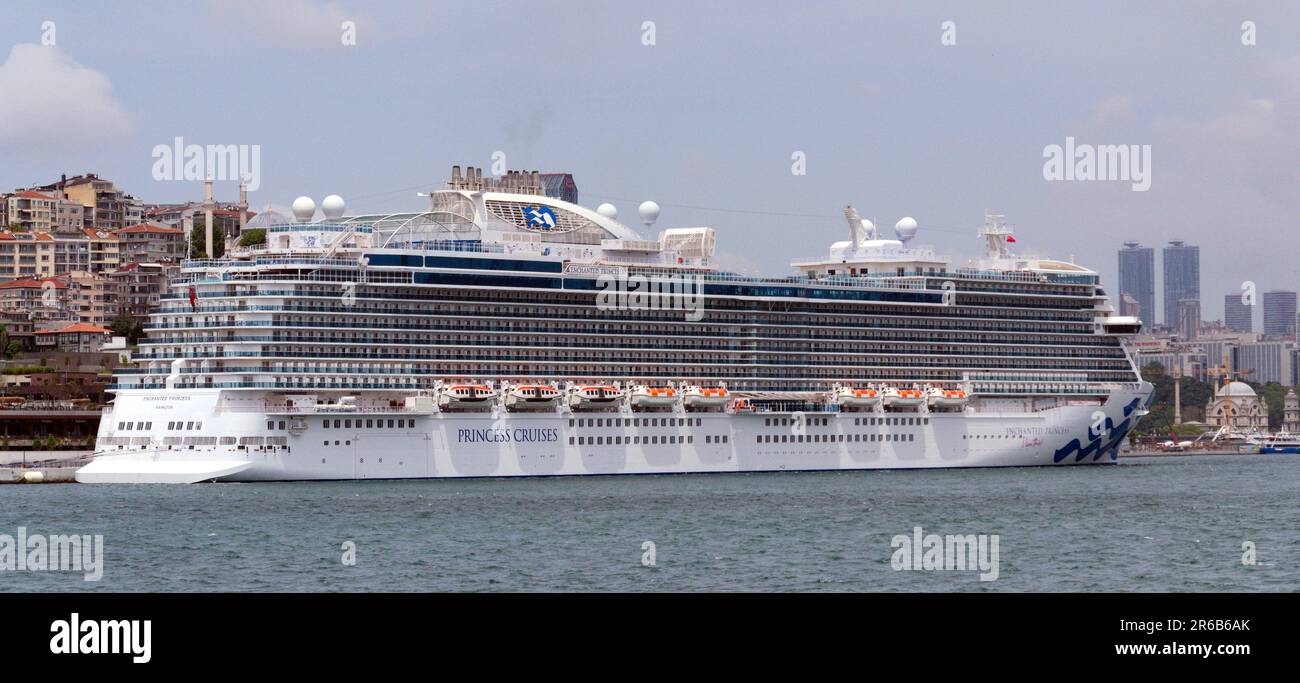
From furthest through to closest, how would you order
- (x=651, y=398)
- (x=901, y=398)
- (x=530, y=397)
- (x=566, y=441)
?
(x=901, y=398) → (x=651, y=398) → (x=566, y=441) → (x=530, y=397)

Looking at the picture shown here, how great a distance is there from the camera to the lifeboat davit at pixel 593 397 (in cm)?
7131

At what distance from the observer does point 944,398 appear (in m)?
81.2

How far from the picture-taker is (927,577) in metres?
34.1

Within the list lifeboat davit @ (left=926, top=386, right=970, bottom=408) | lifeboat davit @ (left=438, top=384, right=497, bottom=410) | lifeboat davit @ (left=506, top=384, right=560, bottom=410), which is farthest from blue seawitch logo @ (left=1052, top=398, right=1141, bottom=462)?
lifeboat davit @ (left=438, top=384, right=497, bottom=410)

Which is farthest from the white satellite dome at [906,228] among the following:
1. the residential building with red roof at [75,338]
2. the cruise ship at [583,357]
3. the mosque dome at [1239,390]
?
the mosque dome at [1239,390]

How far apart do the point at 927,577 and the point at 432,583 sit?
9.27m

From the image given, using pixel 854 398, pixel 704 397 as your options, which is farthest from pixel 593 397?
pixel 854 398

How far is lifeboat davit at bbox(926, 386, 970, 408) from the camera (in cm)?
8125

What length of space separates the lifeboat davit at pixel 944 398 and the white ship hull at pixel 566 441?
1.78 ft

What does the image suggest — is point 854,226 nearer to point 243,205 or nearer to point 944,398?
point 944,398

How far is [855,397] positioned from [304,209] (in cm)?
2556

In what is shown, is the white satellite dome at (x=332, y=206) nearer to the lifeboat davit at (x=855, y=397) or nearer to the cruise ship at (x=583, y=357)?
the cruise ship at (x=583, y=357)
